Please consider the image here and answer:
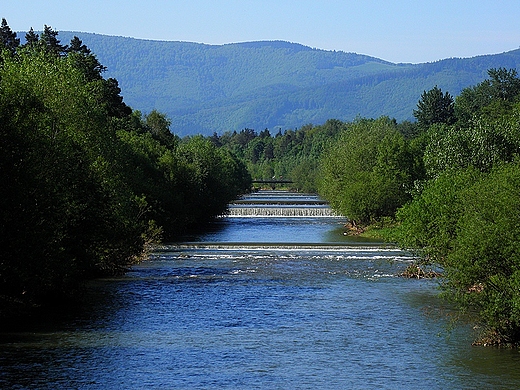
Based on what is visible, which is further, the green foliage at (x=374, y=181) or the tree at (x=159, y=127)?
the tree at (x=159, y=127)

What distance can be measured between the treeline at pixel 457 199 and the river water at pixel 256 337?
2.11 meters

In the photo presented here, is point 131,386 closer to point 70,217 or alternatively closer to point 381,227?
point 70,217

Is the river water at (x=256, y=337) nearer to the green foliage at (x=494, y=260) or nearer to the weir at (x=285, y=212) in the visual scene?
the green foliage at (x=494, y=260)

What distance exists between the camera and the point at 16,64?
42594 mm

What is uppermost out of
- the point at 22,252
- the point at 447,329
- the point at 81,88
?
the point at 81,88

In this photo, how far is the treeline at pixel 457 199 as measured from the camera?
26.3 m

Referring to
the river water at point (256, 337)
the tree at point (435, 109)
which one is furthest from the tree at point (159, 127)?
the river water at point (256, 337)

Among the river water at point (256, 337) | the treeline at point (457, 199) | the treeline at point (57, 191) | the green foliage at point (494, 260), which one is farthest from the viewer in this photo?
the treeline at point (57, 191)

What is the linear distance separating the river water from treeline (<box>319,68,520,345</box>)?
6.92 ft

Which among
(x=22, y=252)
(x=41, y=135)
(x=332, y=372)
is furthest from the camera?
(x=41, y=135)

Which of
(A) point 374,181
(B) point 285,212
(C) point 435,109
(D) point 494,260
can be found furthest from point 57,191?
(C) point 435,109

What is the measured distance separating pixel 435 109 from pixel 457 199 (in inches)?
3740

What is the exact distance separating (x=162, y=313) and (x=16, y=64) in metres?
16.6

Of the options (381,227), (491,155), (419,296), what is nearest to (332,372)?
(419,296)
